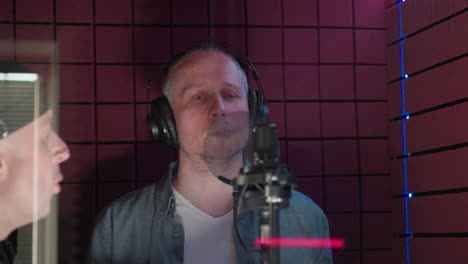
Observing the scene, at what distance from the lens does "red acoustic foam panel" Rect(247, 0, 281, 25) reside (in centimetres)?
270

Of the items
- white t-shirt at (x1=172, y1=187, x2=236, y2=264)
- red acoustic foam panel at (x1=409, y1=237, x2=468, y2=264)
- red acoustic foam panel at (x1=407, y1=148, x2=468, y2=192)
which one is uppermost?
red acoustic foam panel at (x1=407, y1=148, x2=468, y2=192)

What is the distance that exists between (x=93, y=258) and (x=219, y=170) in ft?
3.23

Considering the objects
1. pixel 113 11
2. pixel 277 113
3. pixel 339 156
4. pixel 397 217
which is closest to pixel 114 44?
pixel 113 11

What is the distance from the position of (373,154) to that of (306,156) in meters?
0.31

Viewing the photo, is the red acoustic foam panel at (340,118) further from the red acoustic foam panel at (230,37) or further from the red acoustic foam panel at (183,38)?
the red acoustic foam panel at (183,38)

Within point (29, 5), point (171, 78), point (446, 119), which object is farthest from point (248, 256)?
point (29, 5)

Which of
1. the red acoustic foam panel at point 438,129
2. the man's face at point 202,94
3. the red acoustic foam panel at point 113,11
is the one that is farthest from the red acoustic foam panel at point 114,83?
the red acoustic foam panel at point 438,129

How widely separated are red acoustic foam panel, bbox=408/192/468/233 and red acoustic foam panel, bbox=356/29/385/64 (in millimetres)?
674

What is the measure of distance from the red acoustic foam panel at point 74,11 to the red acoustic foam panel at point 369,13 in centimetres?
121

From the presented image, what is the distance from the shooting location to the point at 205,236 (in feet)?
7.38

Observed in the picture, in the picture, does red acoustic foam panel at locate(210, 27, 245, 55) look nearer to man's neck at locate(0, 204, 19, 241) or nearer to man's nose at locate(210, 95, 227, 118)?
man's nose at locate(210, 95, 227, 118)

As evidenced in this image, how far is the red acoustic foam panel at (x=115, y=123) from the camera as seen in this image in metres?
2.62

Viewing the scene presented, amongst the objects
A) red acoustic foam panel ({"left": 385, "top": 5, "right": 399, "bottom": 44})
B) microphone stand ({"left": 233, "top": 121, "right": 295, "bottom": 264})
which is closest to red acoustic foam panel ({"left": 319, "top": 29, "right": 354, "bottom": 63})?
red acoustic foam panel ({"left": 385, "top": 5, "right": 399, "bottom": 44})

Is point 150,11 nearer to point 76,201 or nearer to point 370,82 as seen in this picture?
point 76,201
